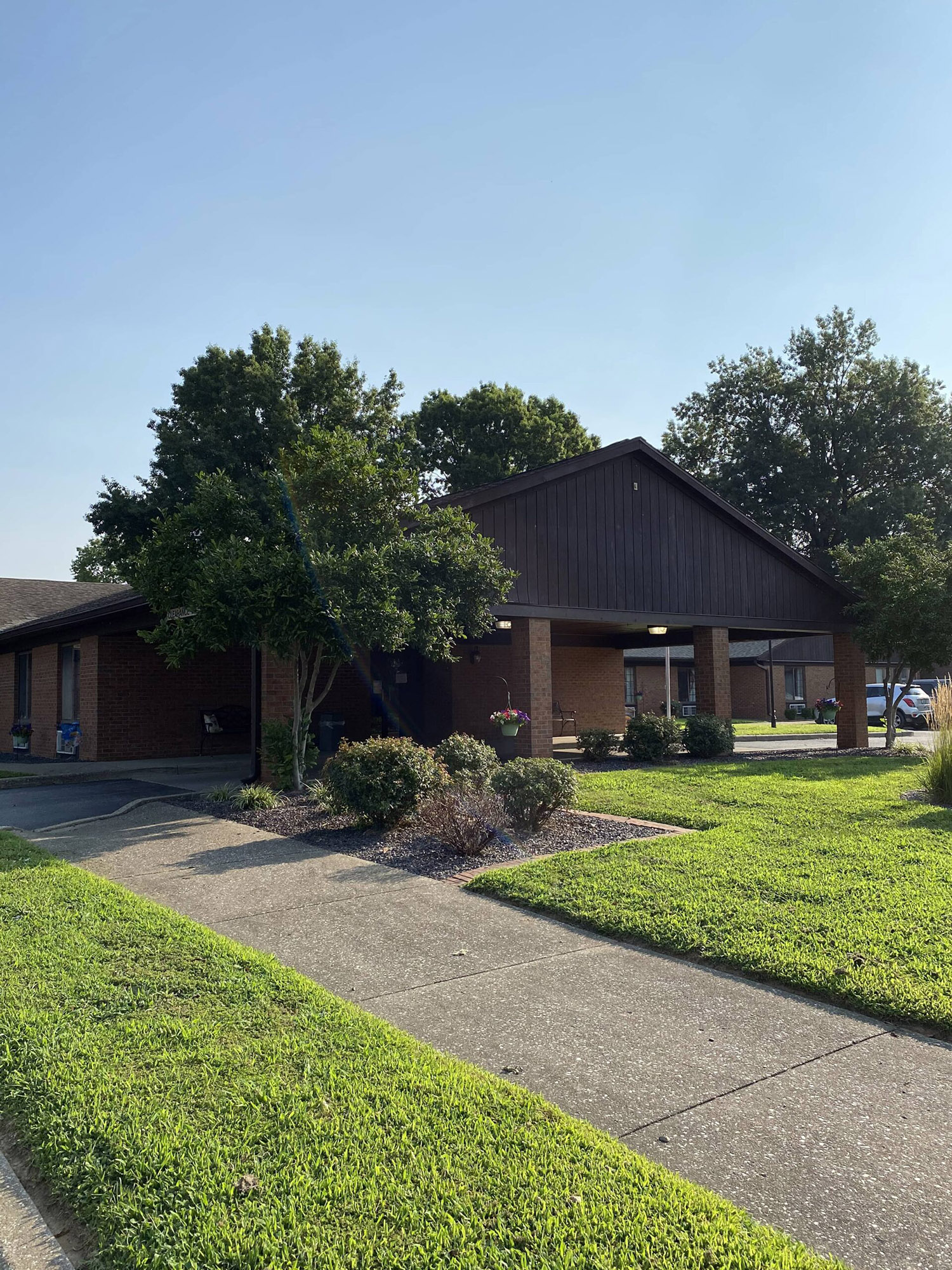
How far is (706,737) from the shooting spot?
16.6m

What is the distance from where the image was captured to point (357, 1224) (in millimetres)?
2559

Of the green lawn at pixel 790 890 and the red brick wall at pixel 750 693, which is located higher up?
the red brick wall at pixel 750 693

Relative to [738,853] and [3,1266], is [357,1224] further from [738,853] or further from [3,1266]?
[738,853]

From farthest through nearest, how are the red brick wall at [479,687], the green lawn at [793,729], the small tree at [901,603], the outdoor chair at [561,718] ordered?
the green lawn at [793,729], the outdoor chair at [561,718], the red brick wall at [479,687], the small tree at [901,603]

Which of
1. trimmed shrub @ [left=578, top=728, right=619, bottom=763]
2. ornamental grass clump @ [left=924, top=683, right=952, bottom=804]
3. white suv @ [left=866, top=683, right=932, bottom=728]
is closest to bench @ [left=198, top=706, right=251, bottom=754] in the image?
trimmed shrub @ [left=578, top=728, right=619, bottom=763]

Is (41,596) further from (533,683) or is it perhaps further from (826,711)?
(826,711)

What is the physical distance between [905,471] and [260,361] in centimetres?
3070

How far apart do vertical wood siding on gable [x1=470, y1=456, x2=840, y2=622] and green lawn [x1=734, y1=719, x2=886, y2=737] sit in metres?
5.89

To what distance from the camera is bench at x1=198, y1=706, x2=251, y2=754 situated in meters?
18.7

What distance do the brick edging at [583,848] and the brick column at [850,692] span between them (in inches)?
470

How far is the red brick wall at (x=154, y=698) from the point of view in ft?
57.6

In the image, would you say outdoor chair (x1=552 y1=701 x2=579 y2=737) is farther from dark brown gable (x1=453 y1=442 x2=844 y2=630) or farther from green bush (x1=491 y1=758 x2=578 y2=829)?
green bush (x1=491 y1=758 x2=578 y2=829)

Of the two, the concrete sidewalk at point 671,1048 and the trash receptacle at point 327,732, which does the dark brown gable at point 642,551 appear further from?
the concrete sidewalk at point 671,1048

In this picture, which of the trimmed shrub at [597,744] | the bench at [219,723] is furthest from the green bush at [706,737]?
the bench at [219,723]
